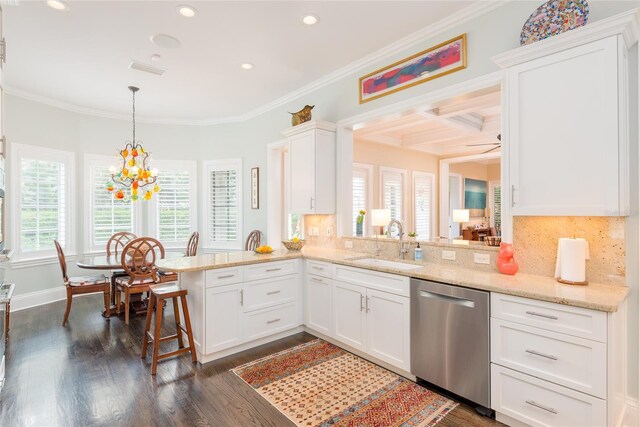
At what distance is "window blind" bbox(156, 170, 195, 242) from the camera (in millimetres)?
6121

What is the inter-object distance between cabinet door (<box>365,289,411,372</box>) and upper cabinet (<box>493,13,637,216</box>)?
3.78 ft

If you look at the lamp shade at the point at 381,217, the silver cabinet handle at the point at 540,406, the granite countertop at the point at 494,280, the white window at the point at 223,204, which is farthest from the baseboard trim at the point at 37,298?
the silver cabinet handle at the point at 540,406

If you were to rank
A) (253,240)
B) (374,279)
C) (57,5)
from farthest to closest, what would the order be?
(253,240)
(374,279)
(57,5)

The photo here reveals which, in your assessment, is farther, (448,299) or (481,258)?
(481,258)

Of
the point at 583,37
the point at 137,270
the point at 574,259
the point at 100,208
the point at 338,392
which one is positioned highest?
the point at 583,37

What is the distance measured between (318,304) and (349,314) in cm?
48

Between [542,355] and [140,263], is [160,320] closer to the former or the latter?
[140,263]

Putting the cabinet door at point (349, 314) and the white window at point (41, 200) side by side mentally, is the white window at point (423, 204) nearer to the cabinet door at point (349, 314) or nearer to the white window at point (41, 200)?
the cabinet door at point (349, 314)

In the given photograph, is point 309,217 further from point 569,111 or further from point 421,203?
point 421,203

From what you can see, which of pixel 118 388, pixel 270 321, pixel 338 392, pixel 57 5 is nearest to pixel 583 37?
pixel 338 392

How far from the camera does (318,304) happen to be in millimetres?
3488

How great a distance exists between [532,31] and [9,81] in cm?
597

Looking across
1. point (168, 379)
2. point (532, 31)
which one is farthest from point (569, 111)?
point (168, 379)

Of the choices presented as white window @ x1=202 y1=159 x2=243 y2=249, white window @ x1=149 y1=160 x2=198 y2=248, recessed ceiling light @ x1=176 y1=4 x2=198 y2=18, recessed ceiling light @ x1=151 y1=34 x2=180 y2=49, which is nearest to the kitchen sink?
recessed ceiling light @ x1=176 y1=4 x2=198 y2=18
